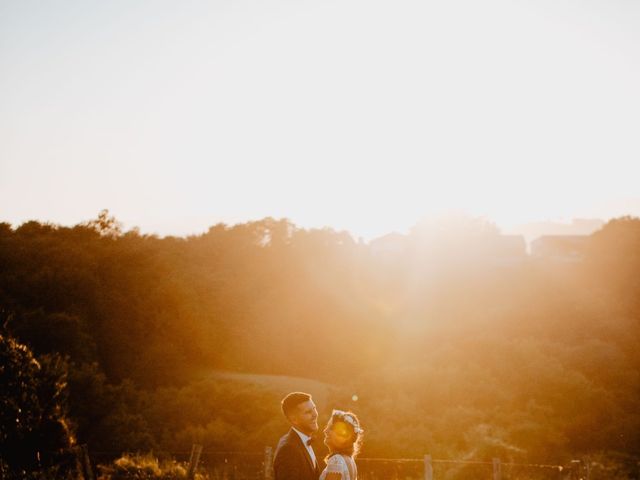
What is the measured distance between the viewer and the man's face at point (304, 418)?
16.0 feet

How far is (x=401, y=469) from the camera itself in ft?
53.4

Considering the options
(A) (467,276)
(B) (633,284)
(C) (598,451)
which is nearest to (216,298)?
(A) (467,276)

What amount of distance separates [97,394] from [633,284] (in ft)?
124

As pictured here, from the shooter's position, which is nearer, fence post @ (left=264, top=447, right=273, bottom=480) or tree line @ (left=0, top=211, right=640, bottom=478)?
fence post @ (left=264, top=447, right=273, bottom=480)

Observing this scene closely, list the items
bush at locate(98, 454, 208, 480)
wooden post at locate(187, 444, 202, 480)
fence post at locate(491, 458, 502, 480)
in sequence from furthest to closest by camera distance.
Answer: bush at locate(98, 454, 208, 480) → wooden post at locate(187, 444, 202, 480) → fence post at locate(491, 458, 502, 480)

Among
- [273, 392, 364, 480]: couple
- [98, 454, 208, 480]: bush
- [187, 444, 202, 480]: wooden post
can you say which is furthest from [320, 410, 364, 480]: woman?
[98, 454, 208, 480]: bush

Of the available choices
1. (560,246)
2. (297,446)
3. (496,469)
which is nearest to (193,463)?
(496,469)

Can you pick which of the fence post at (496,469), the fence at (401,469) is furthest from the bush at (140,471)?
the fence post at (496,469)

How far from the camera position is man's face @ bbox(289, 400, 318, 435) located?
4.89m

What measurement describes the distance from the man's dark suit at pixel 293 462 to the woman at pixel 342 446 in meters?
0.18

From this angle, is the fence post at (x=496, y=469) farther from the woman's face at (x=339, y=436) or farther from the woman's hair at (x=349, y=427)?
the woman's face at (x=339, y=436)

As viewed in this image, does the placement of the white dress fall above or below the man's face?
below

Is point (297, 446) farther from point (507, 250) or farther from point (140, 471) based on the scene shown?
point (507, 250)

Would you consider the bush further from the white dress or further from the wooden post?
the white dress
